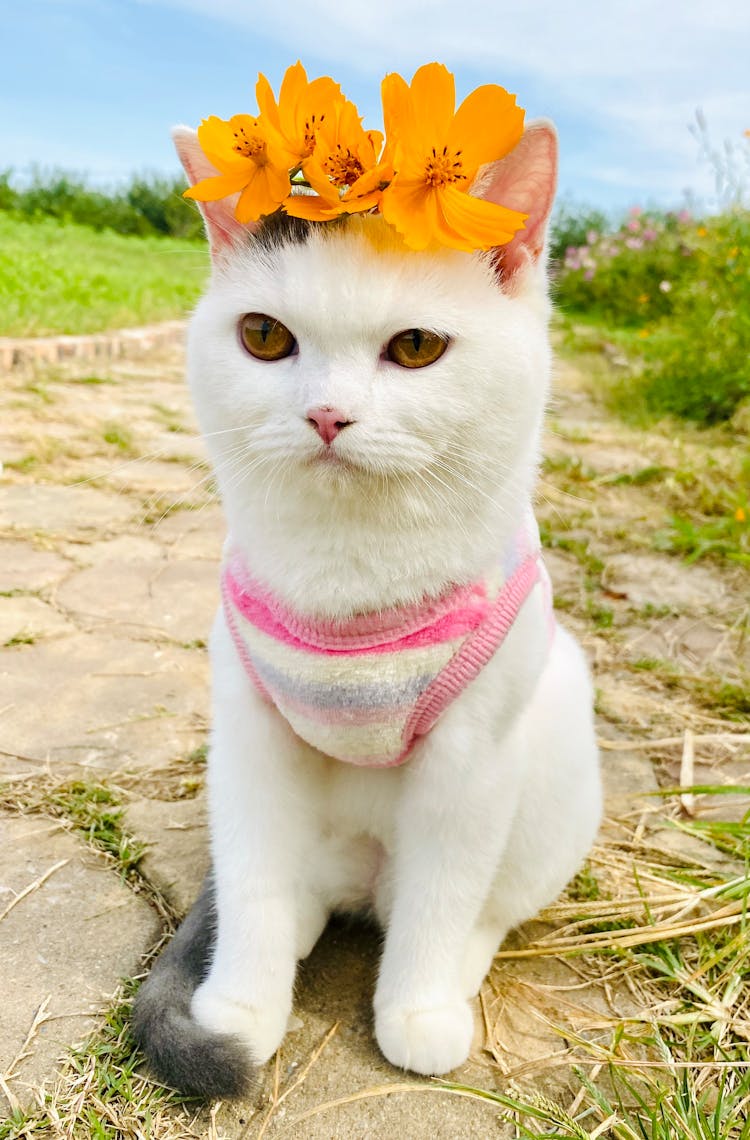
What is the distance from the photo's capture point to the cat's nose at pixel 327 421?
3.21 ft

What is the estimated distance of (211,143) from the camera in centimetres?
107

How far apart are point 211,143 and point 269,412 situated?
324mm

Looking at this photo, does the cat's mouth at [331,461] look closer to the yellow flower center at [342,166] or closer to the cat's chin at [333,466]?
the cat's chin at [333,466]

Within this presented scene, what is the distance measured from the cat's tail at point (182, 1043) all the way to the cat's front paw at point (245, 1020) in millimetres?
15

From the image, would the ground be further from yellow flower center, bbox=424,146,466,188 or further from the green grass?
the green grass

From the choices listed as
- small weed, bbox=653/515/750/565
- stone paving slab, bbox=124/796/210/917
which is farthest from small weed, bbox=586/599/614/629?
stone paving slab, bbox=124/796/210/917

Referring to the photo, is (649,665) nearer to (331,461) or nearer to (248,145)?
(331,461)

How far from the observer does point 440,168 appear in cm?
100

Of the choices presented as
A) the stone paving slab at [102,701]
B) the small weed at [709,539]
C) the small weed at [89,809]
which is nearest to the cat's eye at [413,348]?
the small weed at [89,809]

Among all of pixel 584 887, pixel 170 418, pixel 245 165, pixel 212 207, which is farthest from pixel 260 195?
pixel 170 418

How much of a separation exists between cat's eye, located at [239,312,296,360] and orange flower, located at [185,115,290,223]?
0.41ft

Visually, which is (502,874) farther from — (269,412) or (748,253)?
(748,253)

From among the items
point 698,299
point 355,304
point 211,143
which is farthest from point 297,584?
point 698,299

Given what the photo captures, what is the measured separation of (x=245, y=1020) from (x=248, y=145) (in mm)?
1089
